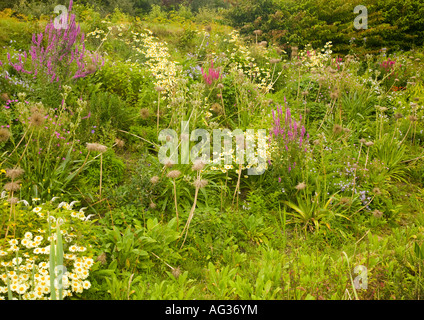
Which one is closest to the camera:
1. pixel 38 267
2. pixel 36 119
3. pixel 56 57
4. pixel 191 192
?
pixel 38 267

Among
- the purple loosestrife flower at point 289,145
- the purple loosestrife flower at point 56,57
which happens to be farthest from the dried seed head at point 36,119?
the purple loosestrife flower at point 289,145

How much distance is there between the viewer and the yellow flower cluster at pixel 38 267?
6.75 ft

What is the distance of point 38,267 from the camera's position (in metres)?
2.19

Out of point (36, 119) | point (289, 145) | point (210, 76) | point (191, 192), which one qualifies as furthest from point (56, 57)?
point (289, 145)

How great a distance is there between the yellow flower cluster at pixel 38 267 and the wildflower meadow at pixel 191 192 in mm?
13

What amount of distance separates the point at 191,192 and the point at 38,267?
73.7 inches

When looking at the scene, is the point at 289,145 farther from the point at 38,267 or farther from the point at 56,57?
the point at 56,57

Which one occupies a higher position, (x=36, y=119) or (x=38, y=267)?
(x=36, y=119)

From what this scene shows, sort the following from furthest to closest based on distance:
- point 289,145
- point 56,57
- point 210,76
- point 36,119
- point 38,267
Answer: point 210,76 < point 56,57 < point 289,145 < point 36,119 < point 38,267

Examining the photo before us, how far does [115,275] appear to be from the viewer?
8.29 ft

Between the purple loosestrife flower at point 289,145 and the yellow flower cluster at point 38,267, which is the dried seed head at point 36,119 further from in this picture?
the purple loosestrife flower at point 289,145

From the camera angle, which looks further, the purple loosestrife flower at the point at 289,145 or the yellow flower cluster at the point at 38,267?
the purple loosestrife flower at the point at 289,145
